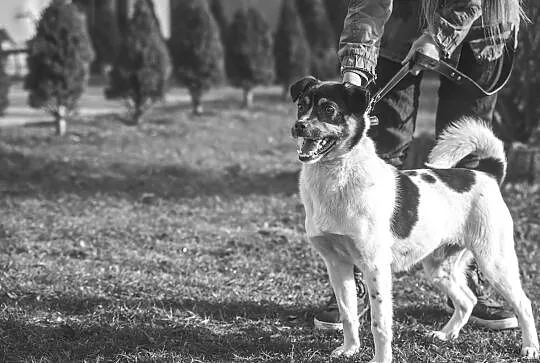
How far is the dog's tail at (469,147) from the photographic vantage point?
3939 mm

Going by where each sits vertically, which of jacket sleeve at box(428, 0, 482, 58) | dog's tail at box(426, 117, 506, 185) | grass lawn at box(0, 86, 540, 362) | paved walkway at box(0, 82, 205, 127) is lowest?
grass lawn at box(0, 86, 540, 362)

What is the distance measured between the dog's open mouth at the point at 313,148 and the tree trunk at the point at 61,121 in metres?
7.04

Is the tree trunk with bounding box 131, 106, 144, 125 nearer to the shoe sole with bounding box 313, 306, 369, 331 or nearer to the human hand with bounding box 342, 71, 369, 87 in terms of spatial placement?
the shoe sole with bounding box 313, 306, 369, 331

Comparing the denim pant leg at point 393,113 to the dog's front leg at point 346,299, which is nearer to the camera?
the dog's front leg at point 346,299

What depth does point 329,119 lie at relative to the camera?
3328 mm

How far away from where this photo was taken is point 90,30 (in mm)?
17297

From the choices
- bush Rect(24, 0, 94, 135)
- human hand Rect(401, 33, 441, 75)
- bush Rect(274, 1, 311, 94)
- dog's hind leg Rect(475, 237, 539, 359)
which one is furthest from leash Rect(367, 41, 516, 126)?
bush Rect(274, 1, 311, 94)

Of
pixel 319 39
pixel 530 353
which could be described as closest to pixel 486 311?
pixel 530 353

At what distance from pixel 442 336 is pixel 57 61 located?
23.5 feet

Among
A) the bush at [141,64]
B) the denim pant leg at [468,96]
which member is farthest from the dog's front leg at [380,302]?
the bush at [141,64]

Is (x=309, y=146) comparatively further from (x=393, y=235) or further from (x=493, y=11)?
(x=493, y=11)

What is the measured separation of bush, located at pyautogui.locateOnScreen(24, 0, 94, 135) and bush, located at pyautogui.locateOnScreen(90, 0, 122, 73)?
287 inches

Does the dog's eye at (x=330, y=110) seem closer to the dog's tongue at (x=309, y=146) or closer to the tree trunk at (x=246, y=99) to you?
the dog's tongue at (x=309, y=146)

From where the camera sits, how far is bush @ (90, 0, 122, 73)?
55.8 ft
